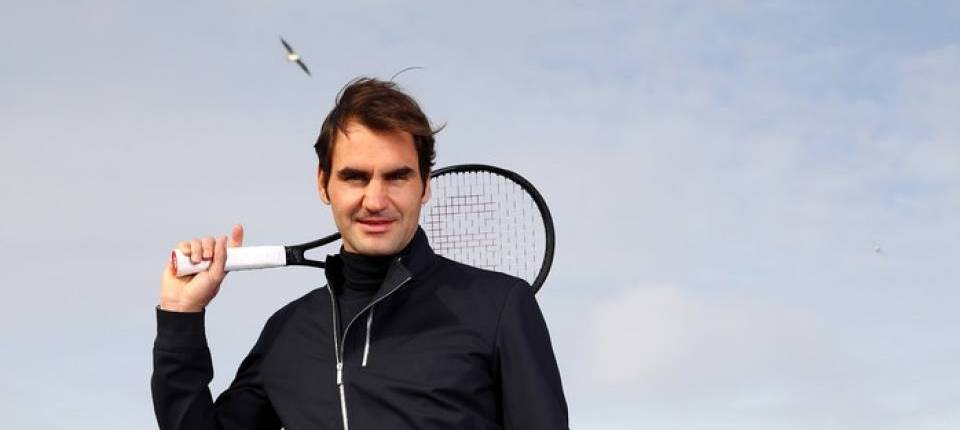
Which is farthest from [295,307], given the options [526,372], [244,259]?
[526,372]

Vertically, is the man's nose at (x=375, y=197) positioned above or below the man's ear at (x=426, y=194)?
below

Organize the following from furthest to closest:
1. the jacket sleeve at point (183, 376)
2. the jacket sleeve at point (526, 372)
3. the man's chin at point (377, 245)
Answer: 1. the jacket sleeve at point (183, 376)
2. the man's chin at point (377, 245)
3. the jacket sleeve at point (526, 372)

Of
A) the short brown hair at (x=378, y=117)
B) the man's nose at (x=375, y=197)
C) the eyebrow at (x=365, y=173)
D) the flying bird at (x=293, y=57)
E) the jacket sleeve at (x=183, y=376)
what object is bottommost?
the jacket sleeve at (x=183, y=376)

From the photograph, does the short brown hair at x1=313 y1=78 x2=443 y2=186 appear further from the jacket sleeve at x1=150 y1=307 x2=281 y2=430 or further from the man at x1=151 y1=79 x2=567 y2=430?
the jacket sleeve at x1=150 y1=307 x2=281 y2=430

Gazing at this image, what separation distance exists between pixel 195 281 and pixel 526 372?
5.58ft

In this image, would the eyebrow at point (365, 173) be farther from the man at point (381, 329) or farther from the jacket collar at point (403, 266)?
the jacket collar at point (403, 266)

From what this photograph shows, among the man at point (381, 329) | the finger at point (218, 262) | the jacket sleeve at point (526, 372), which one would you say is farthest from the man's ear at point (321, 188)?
the jacket sleeve at point (526, 372)

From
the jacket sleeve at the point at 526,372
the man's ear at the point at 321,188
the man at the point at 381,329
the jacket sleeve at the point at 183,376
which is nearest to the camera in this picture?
the jacket sleeve at the point at 526,372

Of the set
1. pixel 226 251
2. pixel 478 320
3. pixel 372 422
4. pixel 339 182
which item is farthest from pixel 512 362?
pixel 226 251

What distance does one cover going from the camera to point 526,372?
587cm

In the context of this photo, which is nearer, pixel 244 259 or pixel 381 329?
pixel 381 329

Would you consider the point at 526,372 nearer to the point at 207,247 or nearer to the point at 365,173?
the point at 365,173

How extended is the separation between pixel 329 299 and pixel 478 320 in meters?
0.85

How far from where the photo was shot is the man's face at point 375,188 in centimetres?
603
